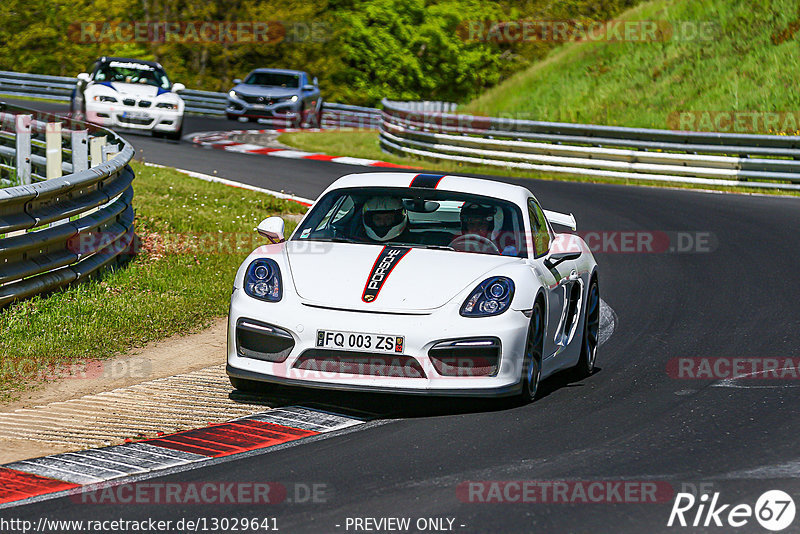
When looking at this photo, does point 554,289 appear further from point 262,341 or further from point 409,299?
point 262,341

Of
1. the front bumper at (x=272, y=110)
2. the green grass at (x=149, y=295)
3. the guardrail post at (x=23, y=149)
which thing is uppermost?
the guardrail post at (x=23, y=149)

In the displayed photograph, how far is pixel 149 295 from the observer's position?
10289mm

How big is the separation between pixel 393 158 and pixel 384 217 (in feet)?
59.2

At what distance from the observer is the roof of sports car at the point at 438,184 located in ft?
26.6

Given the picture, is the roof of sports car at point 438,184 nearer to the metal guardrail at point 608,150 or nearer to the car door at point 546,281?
the car door at point 546,281

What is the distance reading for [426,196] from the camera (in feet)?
26.5

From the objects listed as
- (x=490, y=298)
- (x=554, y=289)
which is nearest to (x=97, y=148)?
(x=554, y=289)

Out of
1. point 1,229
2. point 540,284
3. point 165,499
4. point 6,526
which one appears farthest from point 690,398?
point 1,229

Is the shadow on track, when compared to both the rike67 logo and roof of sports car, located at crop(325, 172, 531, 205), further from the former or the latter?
the rike67 logo

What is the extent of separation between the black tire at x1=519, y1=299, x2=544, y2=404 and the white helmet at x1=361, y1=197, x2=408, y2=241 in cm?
116

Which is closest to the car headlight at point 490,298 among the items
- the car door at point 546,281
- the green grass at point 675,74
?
the car door at point 546,281

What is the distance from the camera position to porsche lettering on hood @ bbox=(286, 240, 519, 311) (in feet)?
22.5

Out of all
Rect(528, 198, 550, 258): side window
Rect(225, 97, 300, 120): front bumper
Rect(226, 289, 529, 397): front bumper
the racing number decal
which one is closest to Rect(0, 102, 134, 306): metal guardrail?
Rect(226, 289, 529, 397): front bumper

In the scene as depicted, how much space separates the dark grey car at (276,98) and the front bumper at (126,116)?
8129 mm
